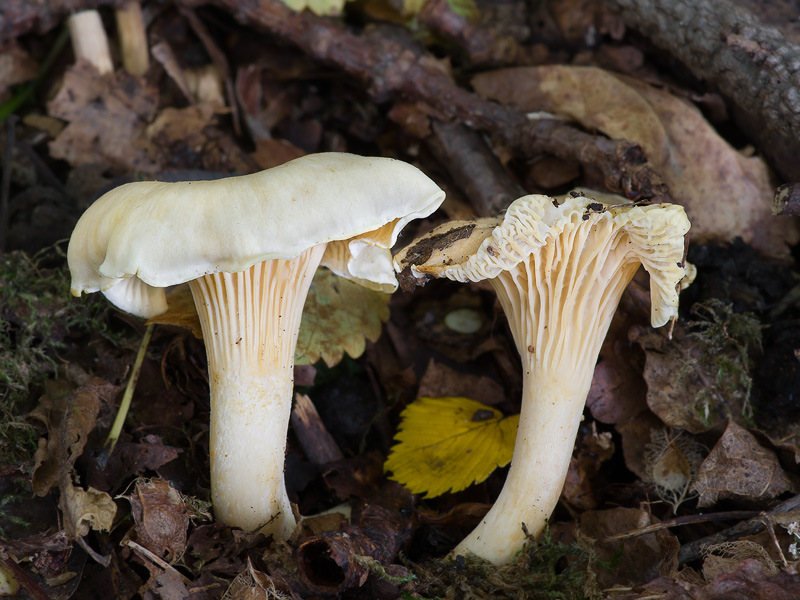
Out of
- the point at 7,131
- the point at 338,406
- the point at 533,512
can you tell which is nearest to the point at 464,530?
the point at 533,512

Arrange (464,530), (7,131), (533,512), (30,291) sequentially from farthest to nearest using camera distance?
1. (7,131)
2. (30,291)
3. (464,530)
4. (533,512)

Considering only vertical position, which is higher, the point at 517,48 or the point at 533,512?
the point at 517,48

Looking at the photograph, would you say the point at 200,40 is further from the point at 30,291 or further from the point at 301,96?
the point at 30,291

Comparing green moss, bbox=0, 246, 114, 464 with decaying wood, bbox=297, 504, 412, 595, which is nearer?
decaying wood, bbox=297, 504, 412, 595

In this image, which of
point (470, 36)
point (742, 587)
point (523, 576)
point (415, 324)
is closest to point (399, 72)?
point (470, 36)

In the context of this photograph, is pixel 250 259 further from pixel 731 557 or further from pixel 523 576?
pixel 731 557

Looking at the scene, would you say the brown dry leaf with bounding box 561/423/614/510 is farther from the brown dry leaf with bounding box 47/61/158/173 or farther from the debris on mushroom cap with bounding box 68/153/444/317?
the brown dry leaf with bounding box 47/61/158/173

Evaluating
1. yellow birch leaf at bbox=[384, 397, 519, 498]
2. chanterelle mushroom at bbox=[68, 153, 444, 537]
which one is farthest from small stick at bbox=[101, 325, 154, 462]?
Answer: yellow birch leaf at bbox=[384, 397, 519, 498]
